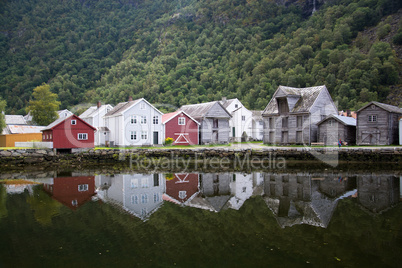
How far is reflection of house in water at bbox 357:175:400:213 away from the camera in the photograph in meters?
15.9

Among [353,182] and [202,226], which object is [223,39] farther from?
[202,226]

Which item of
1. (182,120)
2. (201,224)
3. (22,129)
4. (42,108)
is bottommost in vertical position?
(201,224)

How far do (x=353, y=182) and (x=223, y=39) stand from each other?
125308 millimetres

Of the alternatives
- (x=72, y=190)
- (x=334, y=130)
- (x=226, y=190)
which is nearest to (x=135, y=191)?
(x=72, y=190)

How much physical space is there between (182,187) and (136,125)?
1023 inches

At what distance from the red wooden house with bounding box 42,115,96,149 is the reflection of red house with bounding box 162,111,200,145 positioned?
37.3ft

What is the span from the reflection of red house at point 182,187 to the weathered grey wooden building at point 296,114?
23721 millimetres

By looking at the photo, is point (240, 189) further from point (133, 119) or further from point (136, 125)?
point (133, 119)

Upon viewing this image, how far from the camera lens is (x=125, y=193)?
19.2 metres

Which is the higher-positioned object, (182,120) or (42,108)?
(42,108)

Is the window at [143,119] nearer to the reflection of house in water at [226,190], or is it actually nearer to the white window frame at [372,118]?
the reflection of house in water at [226,190]

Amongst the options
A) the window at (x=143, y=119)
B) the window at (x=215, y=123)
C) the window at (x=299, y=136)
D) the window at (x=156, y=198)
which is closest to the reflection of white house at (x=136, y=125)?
the window at (x=143, y=119)

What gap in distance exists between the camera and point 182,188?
20562 millimetres

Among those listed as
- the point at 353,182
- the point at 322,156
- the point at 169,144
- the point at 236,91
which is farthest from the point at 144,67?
the point at 353,182
